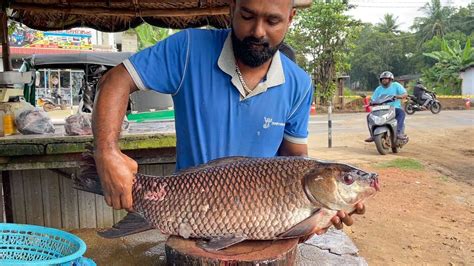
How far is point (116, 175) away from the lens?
1.70m

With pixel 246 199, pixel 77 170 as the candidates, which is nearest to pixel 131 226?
pixel 246 199

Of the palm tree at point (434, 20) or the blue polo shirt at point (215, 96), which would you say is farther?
the palm tree at point (434, 20)

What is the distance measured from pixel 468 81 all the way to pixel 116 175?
104 feet

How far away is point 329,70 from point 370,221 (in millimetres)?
18093

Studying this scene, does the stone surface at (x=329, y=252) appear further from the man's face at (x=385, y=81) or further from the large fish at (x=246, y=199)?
the man's face at (x=385, y=81)

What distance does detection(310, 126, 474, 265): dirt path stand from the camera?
15.9ft

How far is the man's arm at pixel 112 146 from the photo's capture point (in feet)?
5.61

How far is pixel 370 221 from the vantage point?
5.86 m

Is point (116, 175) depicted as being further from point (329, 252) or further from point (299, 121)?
point (329, 252)

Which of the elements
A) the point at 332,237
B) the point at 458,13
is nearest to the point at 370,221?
the point at 332,237

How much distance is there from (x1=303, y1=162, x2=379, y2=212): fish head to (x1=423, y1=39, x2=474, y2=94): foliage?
95.8 feet

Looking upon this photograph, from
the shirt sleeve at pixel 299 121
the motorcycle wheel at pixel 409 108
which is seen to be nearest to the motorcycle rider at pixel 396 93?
the shirt sleeve at pixel 299 121

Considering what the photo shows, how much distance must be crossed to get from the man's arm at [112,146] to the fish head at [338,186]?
0.70 metres

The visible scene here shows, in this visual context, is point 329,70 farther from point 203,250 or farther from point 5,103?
point 203,250
